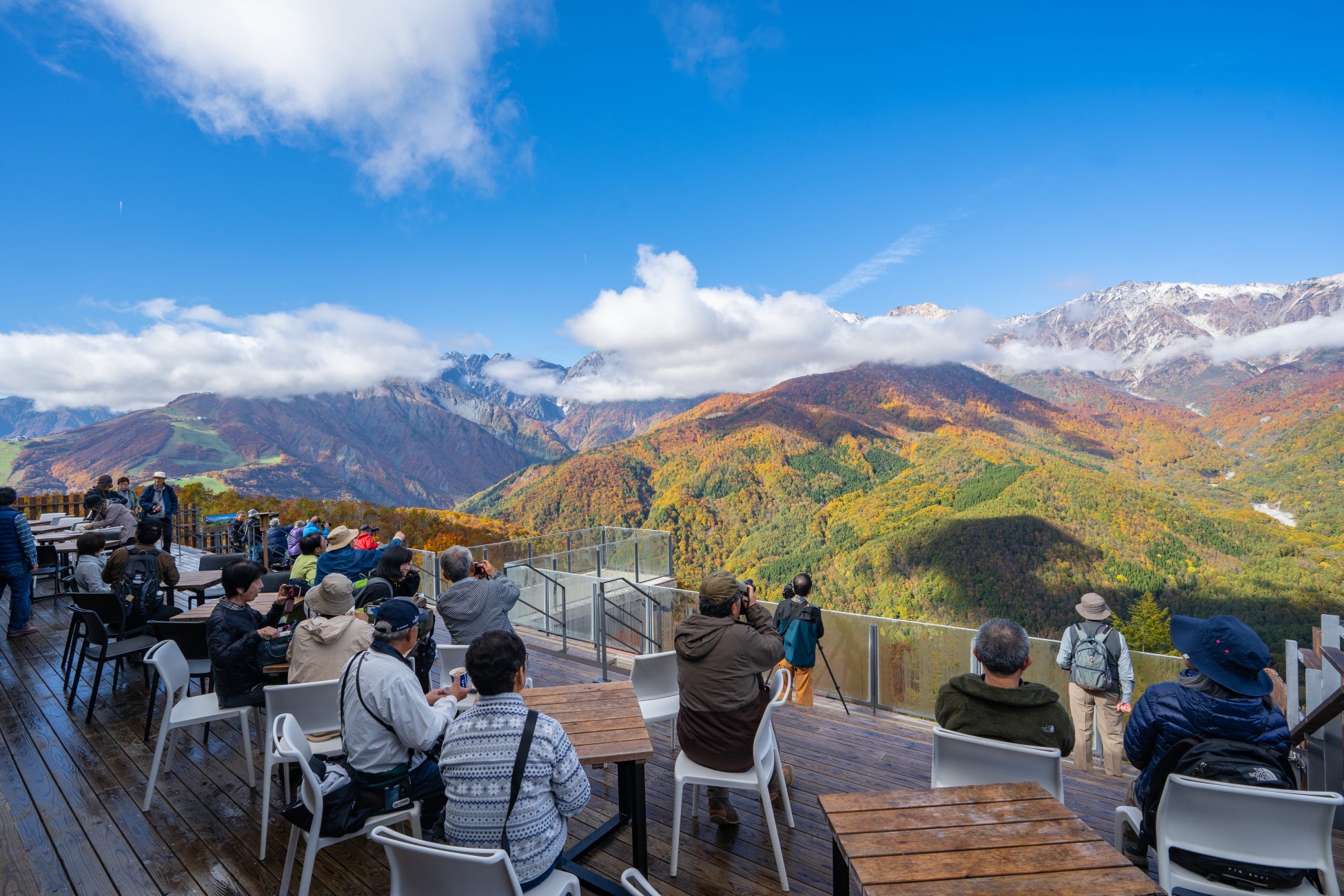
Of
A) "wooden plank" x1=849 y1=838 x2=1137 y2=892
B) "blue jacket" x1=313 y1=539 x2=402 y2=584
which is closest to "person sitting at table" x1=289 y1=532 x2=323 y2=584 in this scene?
"blue jacket" x1=313 y1=539 x2=402 y2=584

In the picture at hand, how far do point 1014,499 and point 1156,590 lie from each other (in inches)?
632

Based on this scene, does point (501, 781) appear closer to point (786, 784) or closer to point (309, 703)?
point (309, 703)

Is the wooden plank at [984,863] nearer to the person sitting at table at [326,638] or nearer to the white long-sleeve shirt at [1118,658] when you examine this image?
the person sitting at table at [326,638]

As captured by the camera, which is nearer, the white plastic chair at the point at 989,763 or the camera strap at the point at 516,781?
the camera strap at the point at 516,781

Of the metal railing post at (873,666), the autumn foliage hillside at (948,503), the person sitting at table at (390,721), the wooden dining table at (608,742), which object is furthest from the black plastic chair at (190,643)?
the autumn foliage hillside at (948,503)

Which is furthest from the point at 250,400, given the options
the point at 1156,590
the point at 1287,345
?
the point at 1287,345

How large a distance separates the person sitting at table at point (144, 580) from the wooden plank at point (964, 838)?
5100mm

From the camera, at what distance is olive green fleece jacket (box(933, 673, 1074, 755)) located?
82.4 inches

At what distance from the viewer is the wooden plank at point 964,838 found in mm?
1585

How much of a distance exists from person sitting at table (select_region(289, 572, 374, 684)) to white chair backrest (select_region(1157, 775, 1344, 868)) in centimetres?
312

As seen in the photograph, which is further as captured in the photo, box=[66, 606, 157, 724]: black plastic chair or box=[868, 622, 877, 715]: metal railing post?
box=[868, 622, 877, 715]: metal railing post

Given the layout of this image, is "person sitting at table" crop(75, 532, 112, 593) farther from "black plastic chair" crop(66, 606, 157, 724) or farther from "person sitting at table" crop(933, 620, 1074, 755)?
"person sitting at table" crop(933, 620, 1074, 755)

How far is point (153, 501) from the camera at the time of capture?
911 centimetres

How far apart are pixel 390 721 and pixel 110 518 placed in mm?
7856
